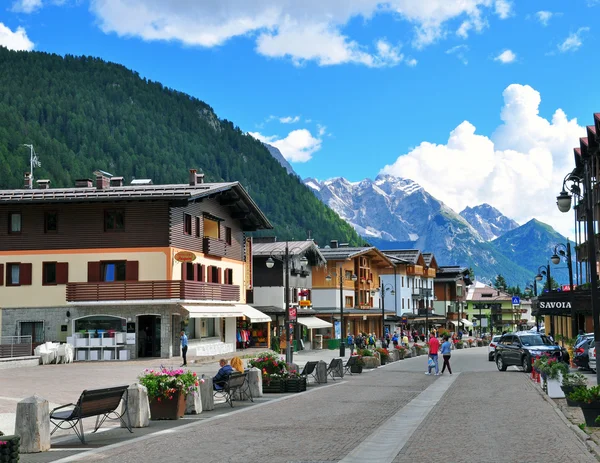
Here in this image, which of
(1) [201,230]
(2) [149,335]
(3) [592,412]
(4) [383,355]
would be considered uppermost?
(1) [201,230]

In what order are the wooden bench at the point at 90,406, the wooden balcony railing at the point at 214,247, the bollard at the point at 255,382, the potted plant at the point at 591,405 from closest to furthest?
1. the wooden bench at the point at 90,406
2. the potted plant at the point at 591,405
3. the bollard at the point at 255,382
4. the wooden balcony railing at the point at 214,247

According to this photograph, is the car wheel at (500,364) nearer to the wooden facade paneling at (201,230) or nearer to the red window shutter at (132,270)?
the wooden facade paneling at (201,230)

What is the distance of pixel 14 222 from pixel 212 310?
1276 cm

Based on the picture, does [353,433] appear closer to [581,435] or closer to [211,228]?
[581,435]

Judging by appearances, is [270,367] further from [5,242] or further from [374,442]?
[5,242]

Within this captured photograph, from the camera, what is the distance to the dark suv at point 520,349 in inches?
1515

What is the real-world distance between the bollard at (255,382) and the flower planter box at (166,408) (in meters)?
5.76

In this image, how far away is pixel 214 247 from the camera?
2215 inches

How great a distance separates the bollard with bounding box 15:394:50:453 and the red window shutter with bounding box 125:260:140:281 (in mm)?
35227

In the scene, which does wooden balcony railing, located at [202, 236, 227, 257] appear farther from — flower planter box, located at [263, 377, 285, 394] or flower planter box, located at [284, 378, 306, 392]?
flower planter box, located at [263, 377, 285, 394]

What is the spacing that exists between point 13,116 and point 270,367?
164659mm

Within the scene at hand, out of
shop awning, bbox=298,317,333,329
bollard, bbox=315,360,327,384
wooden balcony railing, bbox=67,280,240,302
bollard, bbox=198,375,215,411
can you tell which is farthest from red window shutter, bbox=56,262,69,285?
bollard, bbox=198,375,215,411

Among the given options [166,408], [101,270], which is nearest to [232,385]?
[166,408]

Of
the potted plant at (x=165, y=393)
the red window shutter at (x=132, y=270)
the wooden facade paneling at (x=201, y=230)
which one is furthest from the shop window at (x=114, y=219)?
the potted plant at (x=165, y=393)
